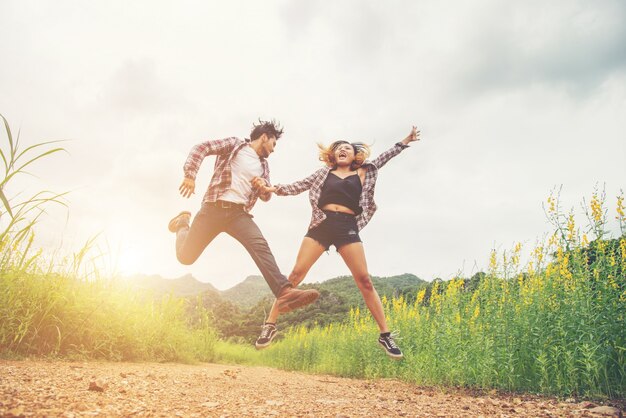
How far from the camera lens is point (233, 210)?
199 inches

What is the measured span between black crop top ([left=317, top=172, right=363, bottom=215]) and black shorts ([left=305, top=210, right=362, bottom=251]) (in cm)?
14

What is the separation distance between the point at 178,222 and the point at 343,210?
7.18ft

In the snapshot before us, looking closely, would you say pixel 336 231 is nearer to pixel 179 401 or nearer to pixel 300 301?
pixel 300 301

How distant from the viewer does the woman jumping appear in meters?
5.41

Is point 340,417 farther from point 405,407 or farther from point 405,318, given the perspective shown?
point 405,318

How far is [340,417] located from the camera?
3166mm

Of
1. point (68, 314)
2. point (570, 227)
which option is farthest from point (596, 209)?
point (68, 314)

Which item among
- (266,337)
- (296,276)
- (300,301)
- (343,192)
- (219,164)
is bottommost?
(266,337)

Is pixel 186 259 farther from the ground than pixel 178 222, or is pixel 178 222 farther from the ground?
pixel 178 222

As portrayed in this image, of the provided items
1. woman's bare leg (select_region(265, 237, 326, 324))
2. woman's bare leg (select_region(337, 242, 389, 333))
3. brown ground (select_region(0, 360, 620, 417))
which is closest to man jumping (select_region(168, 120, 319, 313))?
woman's bare leg (select_region(265, 237, 326, 324))

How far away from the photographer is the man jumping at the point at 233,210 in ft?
15.9

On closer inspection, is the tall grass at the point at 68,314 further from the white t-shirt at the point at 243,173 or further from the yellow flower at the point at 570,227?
the yellow flower at the point at 570,227

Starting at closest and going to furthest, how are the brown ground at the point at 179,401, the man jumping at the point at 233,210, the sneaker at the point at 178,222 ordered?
the brown ground at the point at 179,401
the man jumping at the point at 233,210
the sneaker at the point at 178,222

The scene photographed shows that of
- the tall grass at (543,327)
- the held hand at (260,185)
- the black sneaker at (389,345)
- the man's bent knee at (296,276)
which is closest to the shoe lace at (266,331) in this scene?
the man's bent knee at (296,276)
